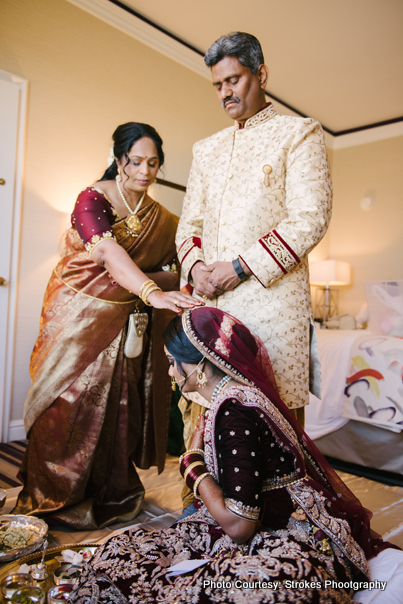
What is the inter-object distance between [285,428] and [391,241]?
5548 millimetres

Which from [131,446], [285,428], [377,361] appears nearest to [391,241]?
[377,361]

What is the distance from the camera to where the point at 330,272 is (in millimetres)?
6141

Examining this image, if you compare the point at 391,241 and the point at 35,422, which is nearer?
the point at 35,422

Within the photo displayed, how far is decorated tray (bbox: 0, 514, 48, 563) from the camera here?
154 cm

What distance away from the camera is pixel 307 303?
162 centimetres

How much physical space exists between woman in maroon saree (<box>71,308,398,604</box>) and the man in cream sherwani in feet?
0.73

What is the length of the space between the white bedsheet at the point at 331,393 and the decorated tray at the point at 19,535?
193cm

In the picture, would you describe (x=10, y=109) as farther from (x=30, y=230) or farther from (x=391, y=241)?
(x=391, y=241)

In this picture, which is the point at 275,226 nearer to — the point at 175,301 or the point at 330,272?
the point at 175,301

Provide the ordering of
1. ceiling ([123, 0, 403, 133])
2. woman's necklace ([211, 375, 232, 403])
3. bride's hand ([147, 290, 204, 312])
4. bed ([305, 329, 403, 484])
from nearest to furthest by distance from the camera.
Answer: woman's necklace ([211, 375, 232, 403]) < bride's hand ([147, 290, 204, 312]) < bed ([305, 329, 403, 484]) < ceiling ([123, 0, 403, 133])

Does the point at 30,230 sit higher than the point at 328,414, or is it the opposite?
the point at 30,230

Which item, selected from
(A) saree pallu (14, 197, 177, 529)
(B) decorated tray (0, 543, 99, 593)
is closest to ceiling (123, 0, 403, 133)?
(A) saree pallu (14, 197, 177, 529)

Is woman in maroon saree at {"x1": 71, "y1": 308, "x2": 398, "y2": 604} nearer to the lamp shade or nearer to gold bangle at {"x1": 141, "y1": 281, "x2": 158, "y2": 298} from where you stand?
gold bangle at {"x1": 141, "y1": 281, "x2": 158, "y2": 298}

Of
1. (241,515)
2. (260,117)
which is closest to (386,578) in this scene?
(241,515)
